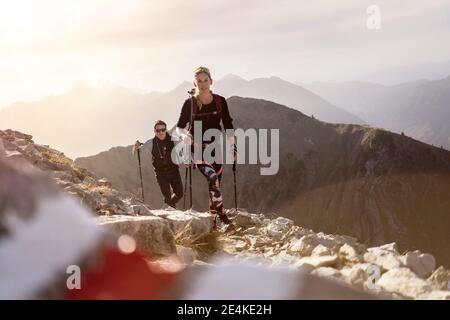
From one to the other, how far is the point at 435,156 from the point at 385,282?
114m

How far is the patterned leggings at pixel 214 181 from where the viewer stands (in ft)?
28.8

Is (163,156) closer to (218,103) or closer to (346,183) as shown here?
(218,103)

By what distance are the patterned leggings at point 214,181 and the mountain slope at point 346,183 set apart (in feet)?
276

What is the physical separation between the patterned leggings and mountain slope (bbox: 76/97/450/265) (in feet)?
276

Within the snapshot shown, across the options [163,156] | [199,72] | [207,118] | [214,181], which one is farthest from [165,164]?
[199,72]

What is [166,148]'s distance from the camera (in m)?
12.5

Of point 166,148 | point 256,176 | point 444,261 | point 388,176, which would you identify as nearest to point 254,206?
point 256,176

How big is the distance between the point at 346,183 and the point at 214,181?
102426 millimetres

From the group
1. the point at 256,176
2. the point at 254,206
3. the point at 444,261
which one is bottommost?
the point at 444,261

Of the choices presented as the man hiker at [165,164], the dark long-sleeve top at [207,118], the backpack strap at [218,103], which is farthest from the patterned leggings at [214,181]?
the man hiker at [165,164]

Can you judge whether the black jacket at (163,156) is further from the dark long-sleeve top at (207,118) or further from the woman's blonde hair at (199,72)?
the woman's blonde hair at (199,72)

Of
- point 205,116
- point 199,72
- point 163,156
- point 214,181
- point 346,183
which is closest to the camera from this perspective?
point 199,72

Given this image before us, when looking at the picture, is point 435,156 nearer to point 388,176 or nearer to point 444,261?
point 388,176

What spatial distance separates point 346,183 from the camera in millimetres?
107125
